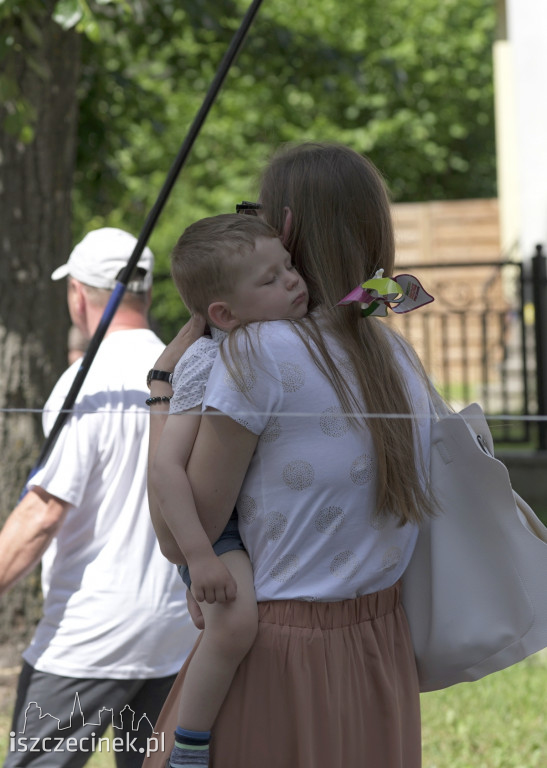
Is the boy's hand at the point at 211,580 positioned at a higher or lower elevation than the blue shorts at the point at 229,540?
lower

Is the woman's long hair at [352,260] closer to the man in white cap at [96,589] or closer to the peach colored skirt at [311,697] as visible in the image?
the peach colored skirt at [311,697]

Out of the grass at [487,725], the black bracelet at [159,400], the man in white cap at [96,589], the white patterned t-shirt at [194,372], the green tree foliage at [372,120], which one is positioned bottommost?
the grass at [487,725]

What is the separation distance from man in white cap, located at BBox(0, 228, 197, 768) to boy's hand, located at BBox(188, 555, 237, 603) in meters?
0.86

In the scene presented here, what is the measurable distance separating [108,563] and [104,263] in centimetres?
74

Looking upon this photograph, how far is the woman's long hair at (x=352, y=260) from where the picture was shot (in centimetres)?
151

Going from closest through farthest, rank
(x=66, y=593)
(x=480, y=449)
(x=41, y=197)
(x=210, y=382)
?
(x=210, y=382) < (x=480, y=449) < (x=66, y=593) < (x=41, y=197)

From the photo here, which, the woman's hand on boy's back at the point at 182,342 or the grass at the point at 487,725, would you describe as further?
the grass at the point at 487,725

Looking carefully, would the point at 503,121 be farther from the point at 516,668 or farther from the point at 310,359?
the point at 310,359

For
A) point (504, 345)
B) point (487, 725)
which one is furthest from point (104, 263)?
point (504, 345)

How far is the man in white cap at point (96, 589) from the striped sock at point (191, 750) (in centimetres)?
81

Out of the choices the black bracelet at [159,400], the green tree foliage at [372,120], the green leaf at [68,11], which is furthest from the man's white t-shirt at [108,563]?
the green tree foliage at [372,120]

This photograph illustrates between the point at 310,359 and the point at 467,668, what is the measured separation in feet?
1.91

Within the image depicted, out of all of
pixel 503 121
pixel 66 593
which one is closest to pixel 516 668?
pixel 66 593

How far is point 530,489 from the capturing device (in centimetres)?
735
